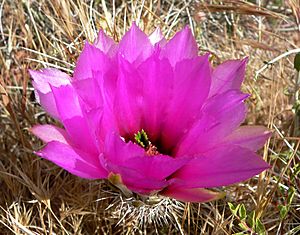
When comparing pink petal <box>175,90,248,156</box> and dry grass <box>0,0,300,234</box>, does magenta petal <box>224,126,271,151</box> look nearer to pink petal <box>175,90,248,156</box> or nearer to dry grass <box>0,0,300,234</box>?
pink petal <box>175,90,248,156</box>

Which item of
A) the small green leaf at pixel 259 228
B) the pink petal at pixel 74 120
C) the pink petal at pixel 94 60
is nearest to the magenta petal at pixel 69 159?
the pink petal at pixel 74 120

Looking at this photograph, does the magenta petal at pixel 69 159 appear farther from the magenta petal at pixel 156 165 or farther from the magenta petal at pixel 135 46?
the magenta petal at pixel 135 46

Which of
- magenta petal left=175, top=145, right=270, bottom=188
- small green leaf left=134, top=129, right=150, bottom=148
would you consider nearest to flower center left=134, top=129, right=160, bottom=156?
small green leaf left=134, top=129, right=150, bottom=148

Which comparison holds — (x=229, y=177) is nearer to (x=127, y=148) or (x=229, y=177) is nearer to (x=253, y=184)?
(x=127, y=148)

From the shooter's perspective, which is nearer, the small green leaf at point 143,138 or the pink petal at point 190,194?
the pink petal at point 190,194

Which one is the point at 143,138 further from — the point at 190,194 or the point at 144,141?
the point at 190,194

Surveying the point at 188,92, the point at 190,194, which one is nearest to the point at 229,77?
the point at 188,92
